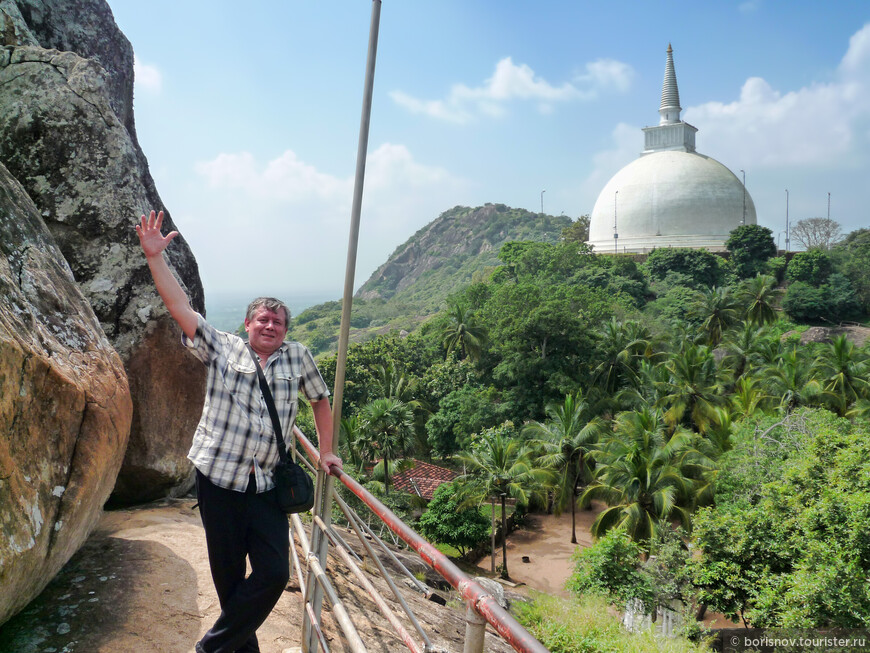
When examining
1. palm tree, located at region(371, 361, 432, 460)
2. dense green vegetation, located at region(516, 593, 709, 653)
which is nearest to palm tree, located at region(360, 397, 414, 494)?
palm tree, located at region(371, 361, 432, 460)

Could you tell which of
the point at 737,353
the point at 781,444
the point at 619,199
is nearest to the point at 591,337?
the point at 737,353

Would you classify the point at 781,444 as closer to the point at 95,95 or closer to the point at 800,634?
the point at 800,634

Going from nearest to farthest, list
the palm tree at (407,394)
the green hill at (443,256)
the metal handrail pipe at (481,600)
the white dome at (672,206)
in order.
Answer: the metal handrail pipe at (481,600) → the palm tree at (407,394) → the white dome at (672,206) → the green hill at (443,256)

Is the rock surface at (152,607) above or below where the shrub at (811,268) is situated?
below

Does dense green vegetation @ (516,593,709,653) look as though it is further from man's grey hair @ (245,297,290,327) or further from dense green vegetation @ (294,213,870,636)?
man's grey hair @ (245,297,290,327)

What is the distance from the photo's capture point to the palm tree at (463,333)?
31.8 meters

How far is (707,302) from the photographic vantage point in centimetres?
3291

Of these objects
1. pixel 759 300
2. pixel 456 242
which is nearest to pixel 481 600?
pixel 759 300

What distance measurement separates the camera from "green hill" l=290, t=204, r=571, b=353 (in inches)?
3307

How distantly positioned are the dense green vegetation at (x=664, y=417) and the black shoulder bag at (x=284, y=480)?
408 inches

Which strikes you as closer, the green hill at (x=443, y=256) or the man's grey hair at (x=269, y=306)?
the man's grey hair at (x=269, y=306)

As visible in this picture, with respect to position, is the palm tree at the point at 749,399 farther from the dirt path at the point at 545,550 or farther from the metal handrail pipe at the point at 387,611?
the metal handrail pipe at the point at 387,611

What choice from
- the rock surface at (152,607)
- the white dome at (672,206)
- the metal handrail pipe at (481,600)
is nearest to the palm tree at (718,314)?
the white dome at (672,206)

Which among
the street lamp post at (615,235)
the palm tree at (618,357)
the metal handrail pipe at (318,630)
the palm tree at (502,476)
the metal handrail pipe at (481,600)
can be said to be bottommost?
the palm tree at (502,476)
